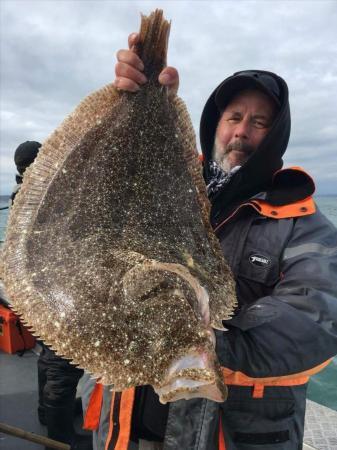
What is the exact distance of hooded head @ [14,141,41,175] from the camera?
15.1ft

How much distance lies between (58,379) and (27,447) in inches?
36.9

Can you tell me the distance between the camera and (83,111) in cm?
239

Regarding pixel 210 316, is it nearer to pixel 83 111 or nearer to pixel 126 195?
pixel 126 195

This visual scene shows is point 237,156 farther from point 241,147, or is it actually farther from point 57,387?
point 57,387

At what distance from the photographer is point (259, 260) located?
247 centimetres

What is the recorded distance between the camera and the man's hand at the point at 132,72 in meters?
2.31

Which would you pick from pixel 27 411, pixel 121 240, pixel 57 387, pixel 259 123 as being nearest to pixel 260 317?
pixel 121 240

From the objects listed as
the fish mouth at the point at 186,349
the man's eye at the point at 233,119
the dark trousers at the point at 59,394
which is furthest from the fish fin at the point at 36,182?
the dark trousers at the point at 59,394

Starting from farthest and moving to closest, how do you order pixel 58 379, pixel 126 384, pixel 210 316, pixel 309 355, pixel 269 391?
pixel 58 379
pixel 269 391
pixel 309 355
pixel 210 316
pixel 126 384

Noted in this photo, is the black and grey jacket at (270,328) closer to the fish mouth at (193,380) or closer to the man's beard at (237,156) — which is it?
the fish mouth at (193,380)

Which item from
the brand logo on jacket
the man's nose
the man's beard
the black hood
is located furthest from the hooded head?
the brand logo on jacket

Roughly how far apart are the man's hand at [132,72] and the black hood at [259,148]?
0.86 metres

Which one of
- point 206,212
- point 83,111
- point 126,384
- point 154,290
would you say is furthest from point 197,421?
point 83,111

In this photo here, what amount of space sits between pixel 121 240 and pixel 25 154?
3.02m
